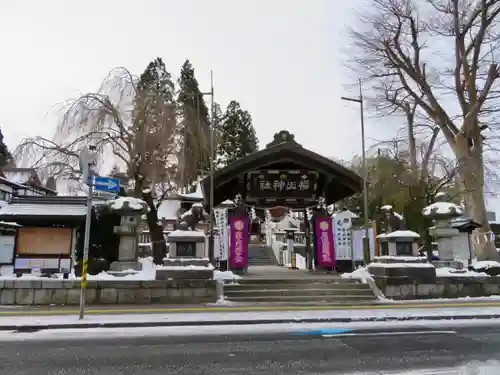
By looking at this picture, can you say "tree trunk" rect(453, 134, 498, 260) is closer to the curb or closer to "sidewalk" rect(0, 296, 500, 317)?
"sidewalk" rect(0, 296, 500, 317)

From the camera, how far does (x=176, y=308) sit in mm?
11055

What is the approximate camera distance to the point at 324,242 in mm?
15984

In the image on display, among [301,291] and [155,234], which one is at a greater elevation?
[155,234]

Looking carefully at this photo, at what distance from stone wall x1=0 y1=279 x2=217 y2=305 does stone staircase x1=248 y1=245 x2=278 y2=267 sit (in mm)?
13324

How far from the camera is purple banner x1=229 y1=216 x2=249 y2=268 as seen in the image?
15.1 metres

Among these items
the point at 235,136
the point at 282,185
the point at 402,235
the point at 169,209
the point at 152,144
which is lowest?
the point at 402,235

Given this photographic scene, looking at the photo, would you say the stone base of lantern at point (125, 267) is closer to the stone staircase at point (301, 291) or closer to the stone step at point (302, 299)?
the stone staircase at point (301, 291)

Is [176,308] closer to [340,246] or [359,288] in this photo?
[359,288]

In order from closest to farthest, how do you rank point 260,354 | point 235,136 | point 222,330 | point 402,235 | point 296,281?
1. point 260,354
2. point 222,330
3. point 296,281
4. point 402,235
5. point 235,136

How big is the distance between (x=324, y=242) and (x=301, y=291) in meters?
3.82

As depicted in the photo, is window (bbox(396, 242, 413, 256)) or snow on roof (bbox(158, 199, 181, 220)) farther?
snow on roof (bbox(158, 199, 181, 220))

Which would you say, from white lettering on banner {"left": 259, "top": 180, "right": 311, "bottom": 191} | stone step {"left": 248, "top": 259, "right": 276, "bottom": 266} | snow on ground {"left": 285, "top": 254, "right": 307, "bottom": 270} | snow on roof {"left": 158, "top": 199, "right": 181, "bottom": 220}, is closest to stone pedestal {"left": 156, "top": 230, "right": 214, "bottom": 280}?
white lettering on banner {"left": 259, "top": 180, "right": 311, "bottom": 191}

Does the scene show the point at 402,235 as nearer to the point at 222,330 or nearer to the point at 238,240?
the point at 238,240

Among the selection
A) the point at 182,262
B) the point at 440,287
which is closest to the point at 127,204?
the point at 182,262
